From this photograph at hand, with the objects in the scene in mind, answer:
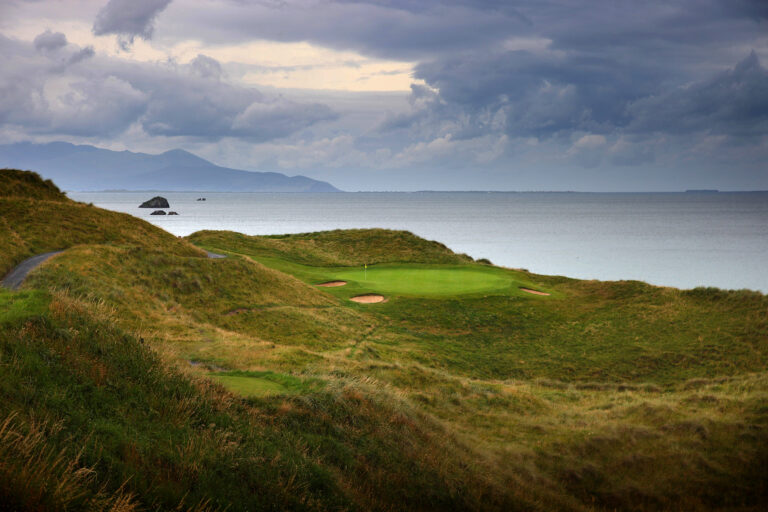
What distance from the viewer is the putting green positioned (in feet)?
109

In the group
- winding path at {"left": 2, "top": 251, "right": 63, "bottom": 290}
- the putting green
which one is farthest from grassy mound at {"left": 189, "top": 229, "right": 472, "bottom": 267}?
winding path at {"left": 2, "top": 251, "right": 63, "bottom": 290}

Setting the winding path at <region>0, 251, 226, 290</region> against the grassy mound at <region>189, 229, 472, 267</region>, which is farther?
the grassy mound at <region>189, 229, 472, 267</region>

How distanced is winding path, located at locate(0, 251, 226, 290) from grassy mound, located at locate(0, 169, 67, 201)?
9891mm

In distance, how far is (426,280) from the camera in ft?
119

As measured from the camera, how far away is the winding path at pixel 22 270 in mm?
18312

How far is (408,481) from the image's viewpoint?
8820mm

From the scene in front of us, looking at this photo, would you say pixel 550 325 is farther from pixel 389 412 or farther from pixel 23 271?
pixel 23 271

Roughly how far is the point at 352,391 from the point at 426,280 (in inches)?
994

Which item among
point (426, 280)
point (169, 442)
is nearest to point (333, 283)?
point (426, 280)

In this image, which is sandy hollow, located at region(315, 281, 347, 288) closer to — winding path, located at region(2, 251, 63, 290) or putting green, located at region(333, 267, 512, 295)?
putting green, located at region(333, 267, 512, 295)

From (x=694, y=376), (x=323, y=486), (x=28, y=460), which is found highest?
(x=28, y=460)

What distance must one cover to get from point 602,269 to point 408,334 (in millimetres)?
60264

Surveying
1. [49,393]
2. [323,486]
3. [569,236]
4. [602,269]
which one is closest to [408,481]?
[323,486]

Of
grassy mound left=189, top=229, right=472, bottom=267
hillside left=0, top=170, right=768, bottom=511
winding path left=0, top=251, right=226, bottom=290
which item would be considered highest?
grassy mound left=189, top=229, right=472, bottom=267
